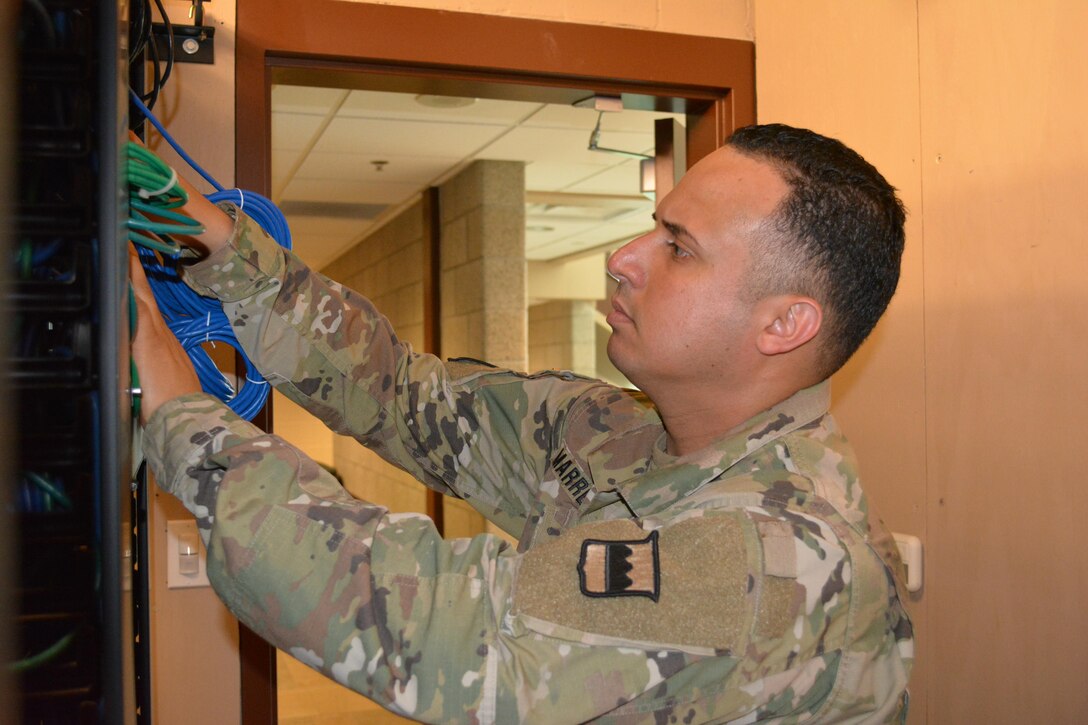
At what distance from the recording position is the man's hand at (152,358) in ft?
2.79

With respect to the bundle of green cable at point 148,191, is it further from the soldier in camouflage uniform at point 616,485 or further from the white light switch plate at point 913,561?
the white light switch plate at point 913,561

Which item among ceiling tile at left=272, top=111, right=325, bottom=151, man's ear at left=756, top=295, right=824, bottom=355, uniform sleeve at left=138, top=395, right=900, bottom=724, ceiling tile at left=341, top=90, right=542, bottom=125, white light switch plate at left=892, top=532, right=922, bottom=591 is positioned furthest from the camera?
ceiling tile at left=272, top=111, right=325, bottom=151

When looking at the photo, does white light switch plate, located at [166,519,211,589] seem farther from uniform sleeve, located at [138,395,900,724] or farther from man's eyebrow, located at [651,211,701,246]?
man's eyebrow, located at [651,211,701,246]

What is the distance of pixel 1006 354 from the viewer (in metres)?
1.31

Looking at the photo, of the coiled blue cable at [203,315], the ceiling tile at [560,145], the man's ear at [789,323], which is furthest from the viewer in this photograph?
the ceiling tile at [560,145]

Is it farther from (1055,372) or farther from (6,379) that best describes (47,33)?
(1055,372)

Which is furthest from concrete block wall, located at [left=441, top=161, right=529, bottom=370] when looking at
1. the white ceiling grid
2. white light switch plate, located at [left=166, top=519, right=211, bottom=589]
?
white light switch plate, located at [left=166, top=519, right=211, bottom=589]

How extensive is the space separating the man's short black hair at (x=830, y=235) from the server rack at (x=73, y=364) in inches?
30.9

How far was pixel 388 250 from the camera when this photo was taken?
7.04m

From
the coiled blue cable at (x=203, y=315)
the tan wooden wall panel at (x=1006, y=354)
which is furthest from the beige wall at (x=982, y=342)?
the coiled blue cable at (x=203, y=315)

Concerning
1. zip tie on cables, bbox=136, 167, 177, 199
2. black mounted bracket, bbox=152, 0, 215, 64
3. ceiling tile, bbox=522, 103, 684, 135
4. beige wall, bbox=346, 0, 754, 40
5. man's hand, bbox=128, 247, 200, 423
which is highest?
ceiling tile, bbox=522, 103, 684, 135

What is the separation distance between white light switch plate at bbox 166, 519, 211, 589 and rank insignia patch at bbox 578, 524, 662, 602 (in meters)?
0.95

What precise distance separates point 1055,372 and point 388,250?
6.16 meters

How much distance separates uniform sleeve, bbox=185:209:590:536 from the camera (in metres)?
1.11
